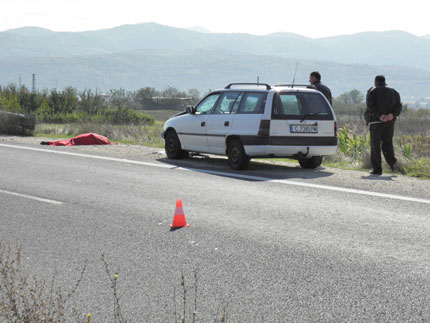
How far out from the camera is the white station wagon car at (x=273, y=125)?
480 inches

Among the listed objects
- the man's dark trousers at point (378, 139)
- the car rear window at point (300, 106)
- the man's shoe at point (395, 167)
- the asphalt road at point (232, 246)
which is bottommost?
the asphalt road at point (232, 246)

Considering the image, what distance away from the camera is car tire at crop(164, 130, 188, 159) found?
14406mm

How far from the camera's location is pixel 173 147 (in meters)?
14.5

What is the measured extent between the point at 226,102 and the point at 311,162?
7.30 ft

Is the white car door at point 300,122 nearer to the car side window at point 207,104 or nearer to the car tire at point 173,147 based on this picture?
the car side window at point 207,104

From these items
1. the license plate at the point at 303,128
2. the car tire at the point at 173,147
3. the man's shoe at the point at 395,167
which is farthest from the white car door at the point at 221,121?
the man's shoe at the point at 395,167

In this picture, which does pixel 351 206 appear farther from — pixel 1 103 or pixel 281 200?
pixel 1 103

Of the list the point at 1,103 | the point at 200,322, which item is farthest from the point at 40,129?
the point at 200,322

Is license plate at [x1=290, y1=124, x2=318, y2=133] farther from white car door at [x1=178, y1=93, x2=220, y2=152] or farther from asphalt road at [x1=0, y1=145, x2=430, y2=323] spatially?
white car door at [x1=178, y1=93, x2=220, y2=152]

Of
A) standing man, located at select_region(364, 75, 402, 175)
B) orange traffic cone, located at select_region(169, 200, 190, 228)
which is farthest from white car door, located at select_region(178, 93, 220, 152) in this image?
orange traffic cone, located at select_region(169, 200, 190, 228)

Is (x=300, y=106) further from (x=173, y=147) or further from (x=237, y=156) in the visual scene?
(x=173, y=147)

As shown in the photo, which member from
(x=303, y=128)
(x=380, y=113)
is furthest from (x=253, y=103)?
(x=380, y=113)

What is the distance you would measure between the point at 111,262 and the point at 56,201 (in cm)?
355

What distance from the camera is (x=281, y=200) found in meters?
8.97
